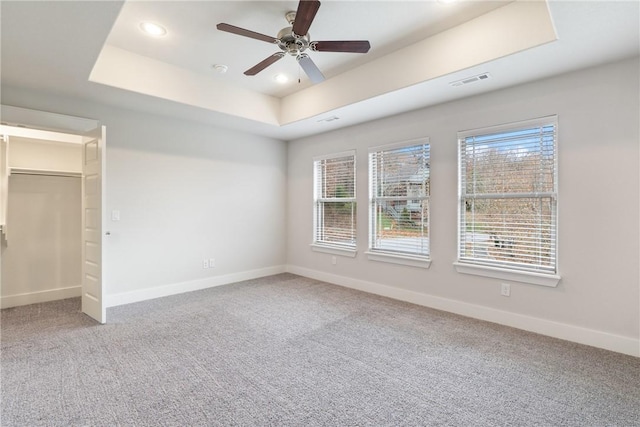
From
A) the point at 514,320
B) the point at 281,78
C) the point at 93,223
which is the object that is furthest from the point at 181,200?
the point at 514,320

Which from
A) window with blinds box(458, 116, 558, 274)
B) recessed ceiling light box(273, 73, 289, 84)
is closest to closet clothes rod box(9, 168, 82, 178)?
recessed ceiling light box(273, 73, 289, 84)

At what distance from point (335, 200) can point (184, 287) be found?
8.74 ft

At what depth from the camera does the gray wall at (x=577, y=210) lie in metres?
2.77

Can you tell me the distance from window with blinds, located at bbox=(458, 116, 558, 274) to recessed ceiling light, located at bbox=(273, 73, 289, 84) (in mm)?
2260

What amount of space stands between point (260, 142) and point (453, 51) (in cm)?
350

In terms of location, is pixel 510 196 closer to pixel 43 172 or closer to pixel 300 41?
pixel 300 41

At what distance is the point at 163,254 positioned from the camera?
4520mm

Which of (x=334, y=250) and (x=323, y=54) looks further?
(x=334, y=250)

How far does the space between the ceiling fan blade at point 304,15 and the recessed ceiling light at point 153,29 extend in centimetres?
141

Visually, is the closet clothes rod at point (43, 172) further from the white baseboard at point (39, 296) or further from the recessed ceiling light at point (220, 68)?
the recessed ceiling light at point (220, 68)

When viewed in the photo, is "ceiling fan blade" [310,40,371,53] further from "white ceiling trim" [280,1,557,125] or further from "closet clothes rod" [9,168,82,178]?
"closet clothes rod" [9,168,82,178]

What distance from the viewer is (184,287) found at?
470 cm

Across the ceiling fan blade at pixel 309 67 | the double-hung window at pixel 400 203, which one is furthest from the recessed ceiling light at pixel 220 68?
the double-hung window at pixel 400 203

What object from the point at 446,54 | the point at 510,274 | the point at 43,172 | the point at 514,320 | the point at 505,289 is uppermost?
the point at 446,54
